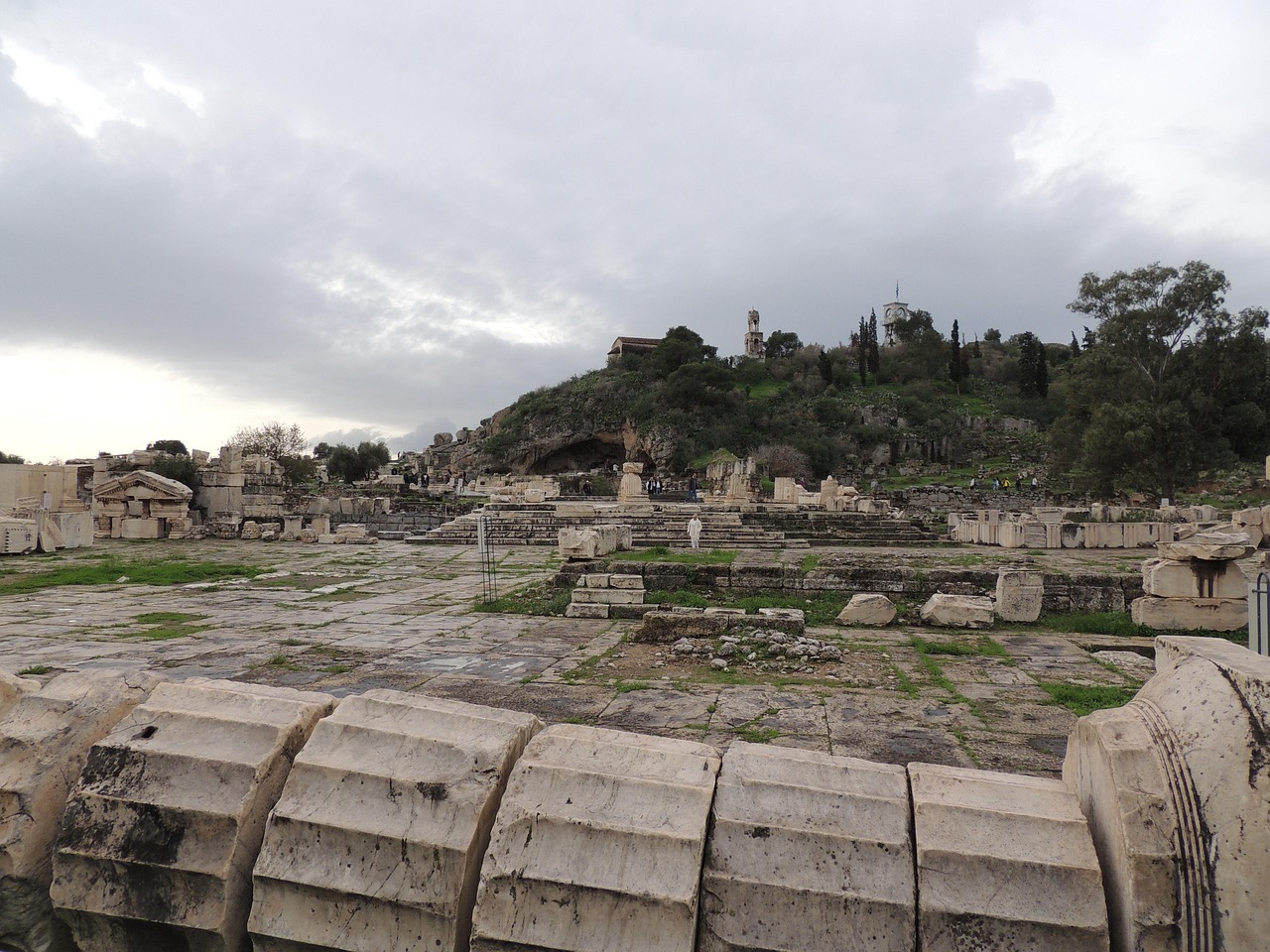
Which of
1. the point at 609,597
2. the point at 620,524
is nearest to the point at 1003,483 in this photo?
the point at 620,524

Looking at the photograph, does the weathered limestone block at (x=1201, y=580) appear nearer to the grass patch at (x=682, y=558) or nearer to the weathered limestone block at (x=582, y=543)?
the grass patch at (x=682, y=558)

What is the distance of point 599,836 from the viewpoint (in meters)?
1.65

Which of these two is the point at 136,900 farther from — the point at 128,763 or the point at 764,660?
the point at 764,660

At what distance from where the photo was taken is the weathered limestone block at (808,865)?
4.93 feet

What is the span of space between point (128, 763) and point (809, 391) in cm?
6657

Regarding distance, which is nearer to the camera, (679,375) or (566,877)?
(566,877)

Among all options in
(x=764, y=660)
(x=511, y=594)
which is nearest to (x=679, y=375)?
(x=511, y=594)

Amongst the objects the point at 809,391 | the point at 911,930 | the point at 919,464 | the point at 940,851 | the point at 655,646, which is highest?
the point at 809,391

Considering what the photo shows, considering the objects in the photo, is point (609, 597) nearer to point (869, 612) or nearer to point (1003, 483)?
point (869, 612)

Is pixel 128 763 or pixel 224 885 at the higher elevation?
pixel 128 763

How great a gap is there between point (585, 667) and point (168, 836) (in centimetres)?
393

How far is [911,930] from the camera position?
1483mm

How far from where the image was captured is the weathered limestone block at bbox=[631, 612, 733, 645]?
6602mm

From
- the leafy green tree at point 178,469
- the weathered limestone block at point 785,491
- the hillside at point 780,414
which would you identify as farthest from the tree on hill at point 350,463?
the weathered limestone block at point 785,491
